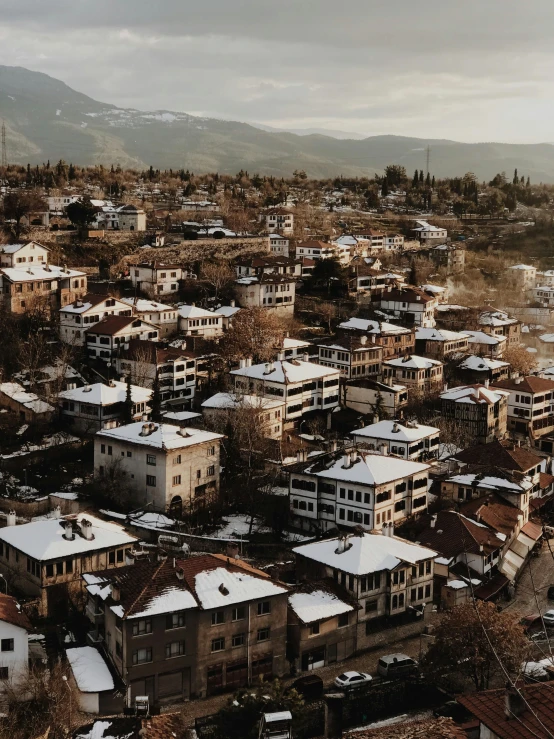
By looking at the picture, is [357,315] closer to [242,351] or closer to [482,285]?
[242,351]

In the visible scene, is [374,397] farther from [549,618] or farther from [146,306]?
[549,618]

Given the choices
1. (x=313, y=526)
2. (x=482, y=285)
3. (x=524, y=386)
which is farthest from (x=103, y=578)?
(x=482, y=285)

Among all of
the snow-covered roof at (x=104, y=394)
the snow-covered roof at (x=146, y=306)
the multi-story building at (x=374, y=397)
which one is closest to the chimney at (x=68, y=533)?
the snow-covered roof at (x=104, y=394)

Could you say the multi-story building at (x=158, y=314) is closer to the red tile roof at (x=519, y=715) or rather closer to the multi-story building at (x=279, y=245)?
the multi-story building at (x=279, y=245)

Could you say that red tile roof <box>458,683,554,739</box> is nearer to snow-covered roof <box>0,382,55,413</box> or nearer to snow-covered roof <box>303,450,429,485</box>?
snow-covered roof <box>303,450,429,485</box>

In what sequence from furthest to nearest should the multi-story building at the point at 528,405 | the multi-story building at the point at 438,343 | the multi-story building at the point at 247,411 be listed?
the multi-story building at the point at 438,343, the multi-story building at the point at 528,405, the multi-story building at the point at 247,411

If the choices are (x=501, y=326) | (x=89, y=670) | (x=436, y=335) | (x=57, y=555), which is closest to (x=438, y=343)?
(x=436, y=335)
